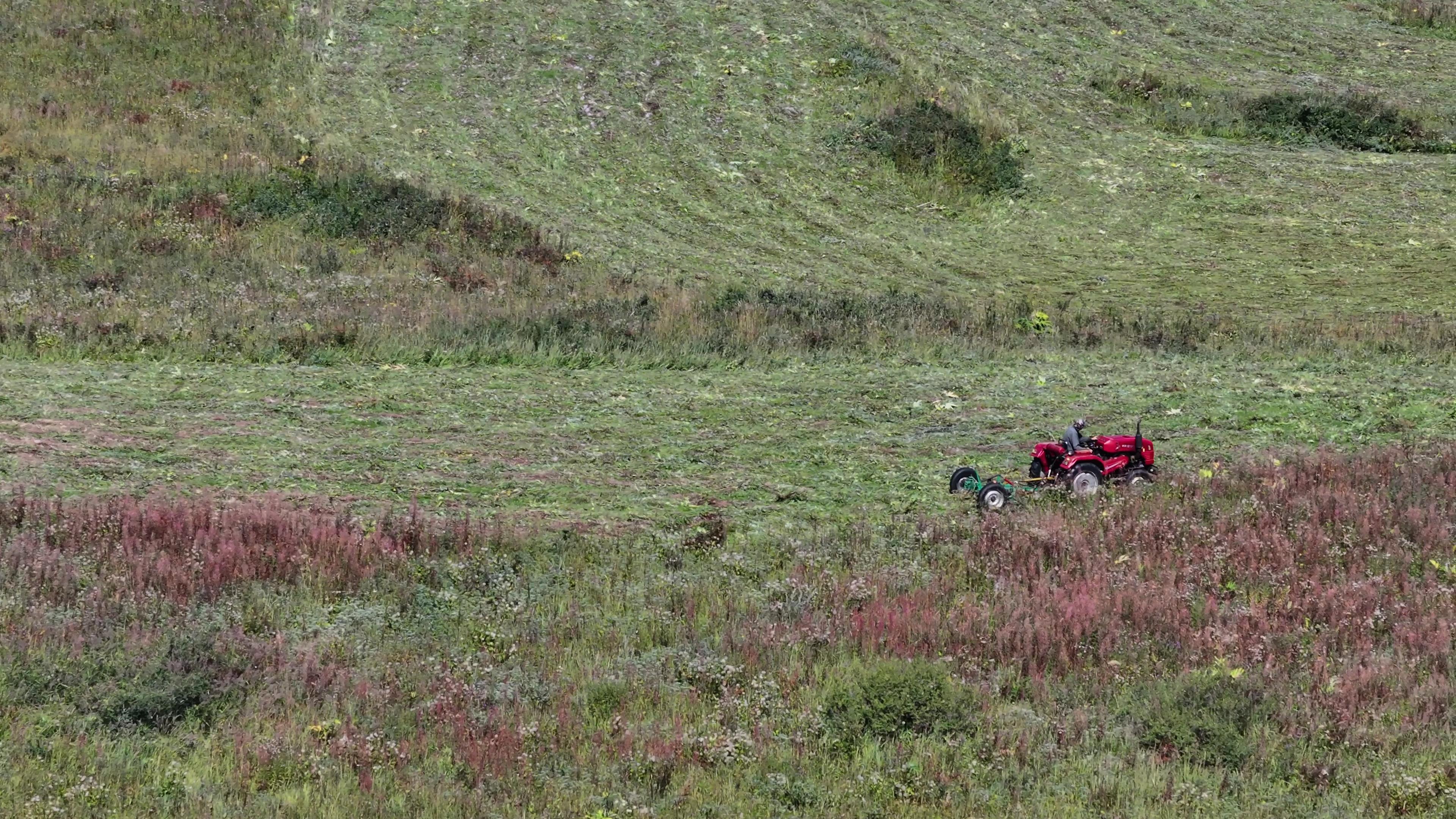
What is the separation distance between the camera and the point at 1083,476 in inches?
681

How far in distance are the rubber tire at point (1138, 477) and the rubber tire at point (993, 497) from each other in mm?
1869

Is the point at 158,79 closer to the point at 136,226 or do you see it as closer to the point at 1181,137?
the point at 136,226

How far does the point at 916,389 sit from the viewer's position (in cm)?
2359

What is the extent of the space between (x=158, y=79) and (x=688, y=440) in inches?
1177

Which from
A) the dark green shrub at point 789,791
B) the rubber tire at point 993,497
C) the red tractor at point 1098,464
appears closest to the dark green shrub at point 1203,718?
the dark green shrub at point 789,791

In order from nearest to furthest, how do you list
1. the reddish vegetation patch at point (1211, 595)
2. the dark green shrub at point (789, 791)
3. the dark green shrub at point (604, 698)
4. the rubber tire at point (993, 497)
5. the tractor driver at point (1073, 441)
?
the dark green shrub at point (789, 791)
the dark green shrub at point (604, 698)
the reddish vegetation patch at point (1211, 595)
the rubber tire at point (993, 497)
the tractor driver at point (1073, 441)

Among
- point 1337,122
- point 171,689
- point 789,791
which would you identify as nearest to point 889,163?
point 1337,122

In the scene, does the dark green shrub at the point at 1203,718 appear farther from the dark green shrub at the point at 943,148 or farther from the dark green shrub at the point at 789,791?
the dark green shrub at the point at 943,148

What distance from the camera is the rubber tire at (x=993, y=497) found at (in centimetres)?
1652

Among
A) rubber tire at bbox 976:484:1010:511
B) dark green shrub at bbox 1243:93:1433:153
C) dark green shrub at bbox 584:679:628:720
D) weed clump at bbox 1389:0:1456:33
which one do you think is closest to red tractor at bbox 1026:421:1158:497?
rubber tire at bbox 976:484:1010:511

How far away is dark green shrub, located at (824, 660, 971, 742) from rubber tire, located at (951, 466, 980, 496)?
20.9 feet

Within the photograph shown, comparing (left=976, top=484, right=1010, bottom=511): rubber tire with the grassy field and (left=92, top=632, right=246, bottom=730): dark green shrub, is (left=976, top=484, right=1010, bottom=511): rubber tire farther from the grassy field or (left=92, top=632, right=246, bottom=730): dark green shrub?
(left=92, top=632, right=246, bottom=730): dark green shrub

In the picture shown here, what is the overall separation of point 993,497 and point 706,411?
6484mm

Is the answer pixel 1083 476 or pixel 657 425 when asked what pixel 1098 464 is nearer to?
pixel 1083 476
